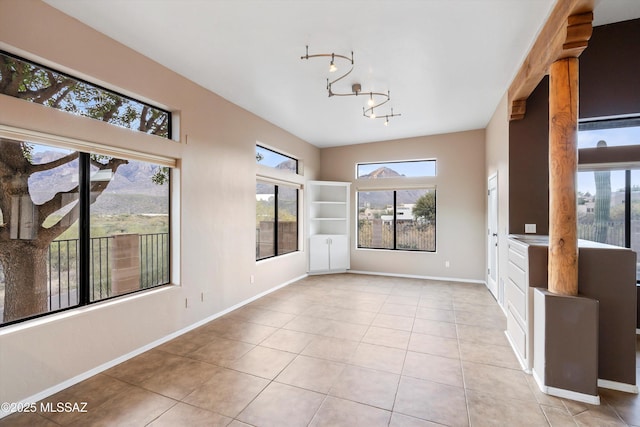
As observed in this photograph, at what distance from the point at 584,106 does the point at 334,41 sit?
3.01 m

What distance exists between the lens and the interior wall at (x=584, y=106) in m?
3.12

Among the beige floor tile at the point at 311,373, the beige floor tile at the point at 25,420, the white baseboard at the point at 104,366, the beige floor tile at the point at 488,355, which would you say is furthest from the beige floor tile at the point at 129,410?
the beige floor tile at the point at 488,355

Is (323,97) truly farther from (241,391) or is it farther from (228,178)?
(241,391)

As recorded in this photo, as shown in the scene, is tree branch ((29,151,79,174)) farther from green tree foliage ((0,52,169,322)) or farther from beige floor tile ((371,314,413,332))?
beige floor tile ((371,314,413,332))

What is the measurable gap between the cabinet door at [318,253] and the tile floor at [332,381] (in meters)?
2.53

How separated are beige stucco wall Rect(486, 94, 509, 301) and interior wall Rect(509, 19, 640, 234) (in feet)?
0.48

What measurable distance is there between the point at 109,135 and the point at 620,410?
4.76m

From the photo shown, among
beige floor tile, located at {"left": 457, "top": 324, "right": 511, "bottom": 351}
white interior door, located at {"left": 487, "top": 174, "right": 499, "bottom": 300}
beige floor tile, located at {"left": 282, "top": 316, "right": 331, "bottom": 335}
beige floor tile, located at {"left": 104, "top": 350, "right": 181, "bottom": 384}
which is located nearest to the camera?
beige floor tile, located at {"left": 104, "top": 350, "right": 181, "bottom": 384}

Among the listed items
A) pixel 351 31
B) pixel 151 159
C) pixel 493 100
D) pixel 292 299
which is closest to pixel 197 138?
pixel 151 159

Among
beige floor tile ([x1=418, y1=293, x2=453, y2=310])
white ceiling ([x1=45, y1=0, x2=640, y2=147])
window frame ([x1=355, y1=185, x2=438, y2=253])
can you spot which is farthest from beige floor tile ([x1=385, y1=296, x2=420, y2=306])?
white ceiling ([x1=45, y1=0, x2=640, y2=147])

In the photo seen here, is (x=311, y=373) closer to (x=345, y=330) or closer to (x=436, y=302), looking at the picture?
(x=345, y=330)

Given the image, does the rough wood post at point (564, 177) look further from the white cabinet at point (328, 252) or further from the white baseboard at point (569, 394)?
the white cabinet at point (328, 252)

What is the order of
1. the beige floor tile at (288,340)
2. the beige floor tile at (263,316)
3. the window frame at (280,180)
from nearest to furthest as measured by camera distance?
the beige floor tile at (288,340), the beige floor tile at (263,316), the window frame at (280,180)

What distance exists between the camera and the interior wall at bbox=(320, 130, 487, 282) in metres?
5.77
